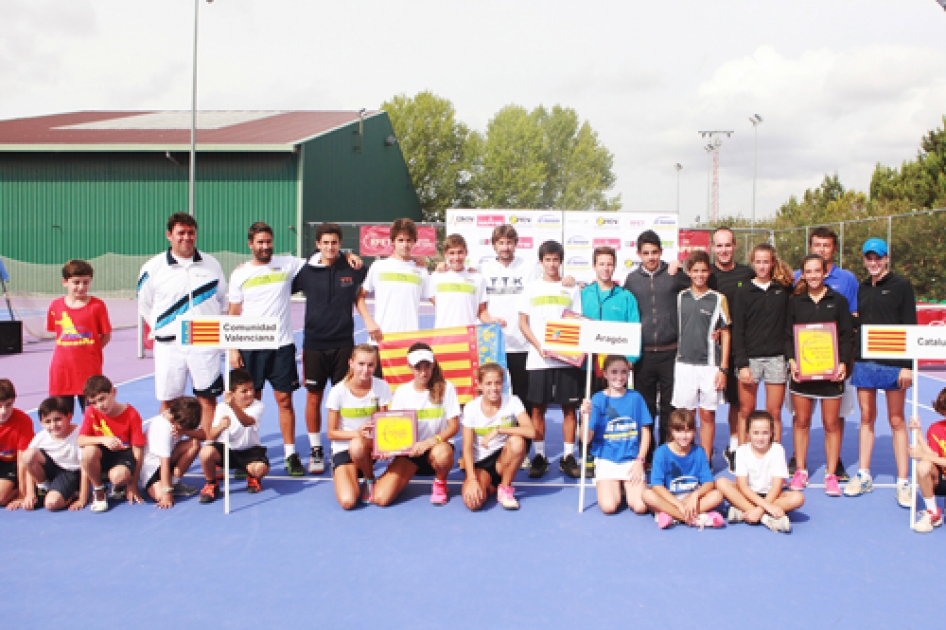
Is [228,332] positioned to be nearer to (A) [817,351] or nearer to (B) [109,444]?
(B) [109,444]

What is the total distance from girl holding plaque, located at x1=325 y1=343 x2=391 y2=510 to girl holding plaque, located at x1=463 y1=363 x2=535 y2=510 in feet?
2.18

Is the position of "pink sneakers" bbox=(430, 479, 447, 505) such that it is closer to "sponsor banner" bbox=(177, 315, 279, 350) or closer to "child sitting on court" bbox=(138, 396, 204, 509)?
"sponsor banner" bbox=(177, 315, 279, 350)

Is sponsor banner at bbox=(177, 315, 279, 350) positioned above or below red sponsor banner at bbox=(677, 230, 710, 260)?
below

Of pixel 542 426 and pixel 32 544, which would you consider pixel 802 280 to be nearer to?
pixel 542 426

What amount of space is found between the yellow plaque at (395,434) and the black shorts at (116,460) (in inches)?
63.6

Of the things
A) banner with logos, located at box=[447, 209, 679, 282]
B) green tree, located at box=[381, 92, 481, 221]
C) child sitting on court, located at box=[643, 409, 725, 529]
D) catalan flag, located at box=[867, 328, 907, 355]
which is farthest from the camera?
green tree, located at box=[381, 92, 481, 221]

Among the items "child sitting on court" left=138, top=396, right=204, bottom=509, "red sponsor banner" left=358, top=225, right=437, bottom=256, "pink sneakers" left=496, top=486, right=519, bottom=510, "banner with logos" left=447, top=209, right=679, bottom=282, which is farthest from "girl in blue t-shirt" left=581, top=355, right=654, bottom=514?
"red sponsor banner" left=358, top=225, right=437, bottom=256

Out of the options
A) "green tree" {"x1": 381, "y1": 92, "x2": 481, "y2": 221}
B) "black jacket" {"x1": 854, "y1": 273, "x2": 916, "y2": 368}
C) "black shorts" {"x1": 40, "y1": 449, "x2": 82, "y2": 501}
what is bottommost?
"black shorts" {"x1": 40, "y1": 449, "x2": 82, "y2": 501}

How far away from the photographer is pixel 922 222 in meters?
18.5

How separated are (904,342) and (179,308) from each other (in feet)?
16.1

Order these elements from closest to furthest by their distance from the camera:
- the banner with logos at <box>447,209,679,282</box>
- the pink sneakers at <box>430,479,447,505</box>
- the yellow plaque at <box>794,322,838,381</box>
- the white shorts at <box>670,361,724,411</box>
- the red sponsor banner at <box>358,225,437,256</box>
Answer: the pink sneakers at <box>430,479,447,505</box>, the yellow plaque at <box>794,322,838,381</box>, the white shorts at <box>670,361,724,411</box>, the banner with logos at <box>447,209,679,282</box>, the red sponsor banner at <box>358,225,437,256</box>

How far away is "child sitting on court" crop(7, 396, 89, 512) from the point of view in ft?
15.1

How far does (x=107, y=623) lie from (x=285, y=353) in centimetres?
257

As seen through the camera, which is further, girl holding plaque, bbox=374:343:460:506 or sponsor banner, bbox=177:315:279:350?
girl holding plaque, bbox=374:343:460:506
